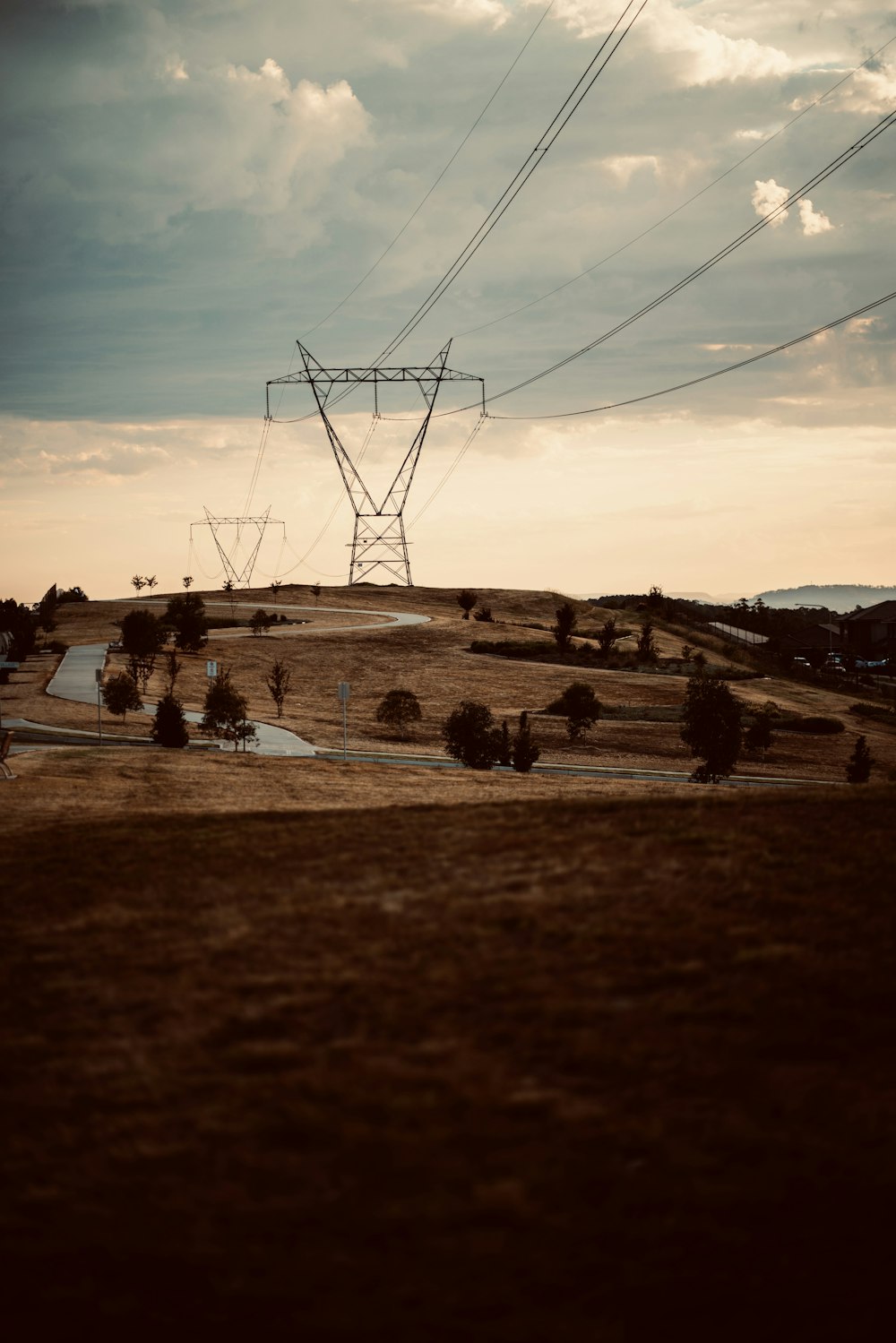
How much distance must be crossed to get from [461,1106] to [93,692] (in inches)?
2338

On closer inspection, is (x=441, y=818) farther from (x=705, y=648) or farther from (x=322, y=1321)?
(x=705, y=648)

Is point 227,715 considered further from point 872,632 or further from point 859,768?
point 872,632

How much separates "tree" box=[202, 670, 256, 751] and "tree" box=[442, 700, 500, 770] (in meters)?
8.67

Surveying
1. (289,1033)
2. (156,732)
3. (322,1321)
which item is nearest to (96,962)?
(289,1033)

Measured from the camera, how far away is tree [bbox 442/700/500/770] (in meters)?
44.4

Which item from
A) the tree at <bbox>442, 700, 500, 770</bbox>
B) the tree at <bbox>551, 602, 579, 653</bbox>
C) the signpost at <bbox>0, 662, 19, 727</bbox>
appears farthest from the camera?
the tree at <bbox>551, 602, 579, 653</bbox>

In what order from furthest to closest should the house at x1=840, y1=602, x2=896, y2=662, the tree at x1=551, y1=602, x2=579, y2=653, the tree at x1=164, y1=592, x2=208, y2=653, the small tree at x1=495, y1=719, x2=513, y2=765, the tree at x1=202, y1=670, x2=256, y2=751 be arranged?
the house at x1=840, y1=602, x2=896, y2=662 → the tree at x1=551, y1=602, x2=579, y2=653 → the tree at x1=164, y1=592, x2=208, y2=653 → the tree at x1=202, y1=670, x2=256, y2=751 → the small tree at x1=495, y1=719, x2=513, y2=765

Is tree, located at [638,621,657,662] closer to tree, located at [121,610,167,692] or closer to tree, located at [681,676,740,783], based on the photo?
tree, located at [121,610,167,692]

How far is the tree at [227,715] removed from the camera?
45969mm

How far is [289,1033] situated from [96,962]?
235 cm

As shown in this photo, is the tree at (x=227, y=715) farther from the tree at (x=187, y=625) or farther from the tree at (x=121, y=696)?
the tree at (x=187, y=625)

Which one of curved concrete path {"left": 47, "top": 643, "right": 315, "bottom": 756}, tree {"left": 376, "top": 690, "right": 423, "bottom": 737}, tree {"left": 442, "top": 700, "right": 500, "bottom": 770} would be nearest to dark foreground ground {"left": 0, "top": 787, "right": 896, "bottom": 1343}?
tree {"left": 442, "top": 700, "right": 500, "bottom": 770}

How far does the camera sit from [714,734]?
44250 mm

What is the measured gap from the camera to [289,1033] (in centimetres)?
700
